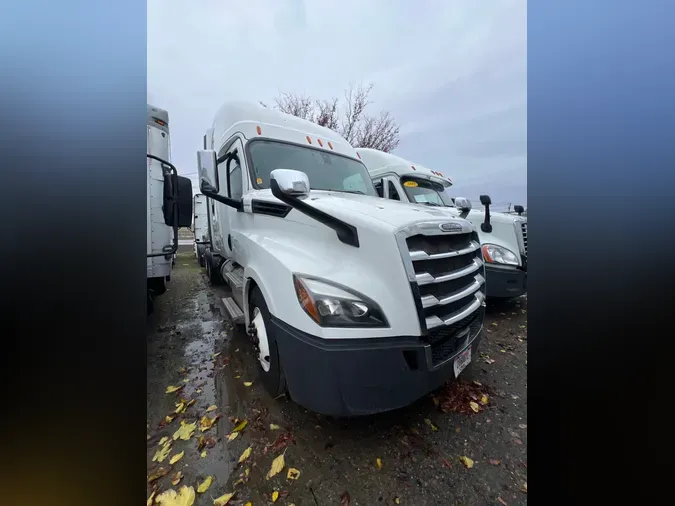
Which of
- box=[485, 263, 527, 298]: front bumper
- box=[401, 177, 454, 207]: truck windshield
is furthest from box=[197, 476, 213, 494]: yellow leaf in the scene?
box=[401, 177, 454, 207]: truck windshield

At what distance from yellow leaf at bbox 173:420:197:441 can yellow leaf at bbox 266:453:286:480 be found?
780 mm

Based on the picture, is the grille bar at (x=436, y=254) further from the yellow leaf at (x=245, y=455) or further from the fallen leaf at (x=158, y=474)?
the fallen leaf at (x=158, y=474)

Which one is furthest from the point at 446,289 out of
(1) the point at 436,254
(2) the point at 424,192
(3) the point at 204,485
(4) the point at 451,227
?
(2) the point at 424,192

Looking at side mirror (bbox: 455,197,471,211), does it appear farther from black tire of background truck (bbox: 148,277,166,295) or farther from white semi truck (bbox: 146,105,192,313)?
black tire of background truck (bbox: 148,277,166,295)

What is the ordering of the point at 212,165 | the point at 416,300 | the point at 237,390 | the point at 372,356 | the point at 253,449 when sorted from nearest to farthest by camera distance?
1. the point at 372,356
2. the point at 416,300
3. the point at 253,449
4. the point at 237,390
5. the point at 212,165

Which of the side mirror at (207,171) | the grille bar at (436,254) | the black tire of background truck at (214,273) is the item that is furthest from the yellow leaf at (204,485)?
the black tire of background truck at (214,273)
